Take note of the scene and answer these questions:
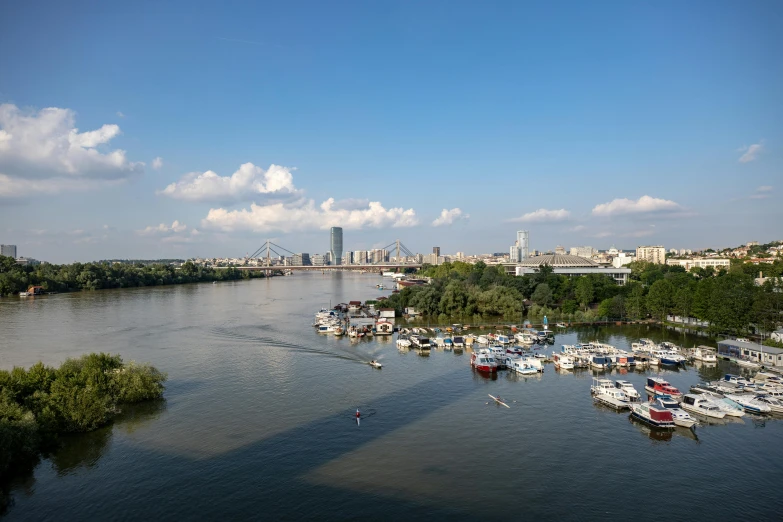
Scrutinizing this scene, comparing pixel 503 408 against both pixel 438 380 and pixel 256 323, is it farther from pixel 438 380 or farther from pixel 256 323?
pixel 256 323

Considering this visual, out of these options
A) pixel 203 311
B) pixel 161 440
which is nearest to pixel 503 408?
pixel 161 440

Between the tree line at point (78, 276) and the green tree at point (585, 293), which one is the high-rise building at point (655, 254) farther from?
the tree line at point (78, 276)

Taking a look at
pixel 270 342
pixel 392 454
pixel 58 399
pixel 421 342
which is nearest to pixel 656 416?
pixel 392 454

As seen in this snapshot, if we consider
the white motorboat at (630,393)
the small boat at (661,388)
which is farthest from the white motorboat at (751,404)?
the white motorboat at (630,393)

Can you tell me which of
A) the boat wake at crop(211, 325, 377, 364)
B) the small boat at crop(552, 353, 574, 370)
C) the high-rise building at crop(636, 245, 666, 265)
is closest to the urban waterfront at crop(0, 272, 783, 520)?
the small boat at crop(552, 353, 574, 370)

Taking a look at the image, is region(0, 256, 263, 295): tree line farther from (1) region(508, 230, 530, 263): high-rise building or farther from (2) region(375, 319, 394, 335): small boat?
(1) region(508, 230, 530, 263): high-rise building

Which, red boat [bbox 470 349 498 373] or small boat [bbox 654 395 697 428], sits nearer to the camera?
small boat [bbox 654 395 697 428]
